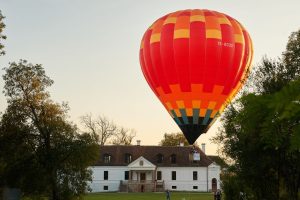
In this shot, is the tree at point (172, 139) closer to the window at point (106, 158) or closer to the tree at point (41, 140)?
the window at point (106, 158)

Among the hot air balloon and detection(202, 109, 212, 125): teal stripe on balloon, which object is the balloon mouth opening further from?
detection(202, 109, 212, 125): teal stripe on balloon

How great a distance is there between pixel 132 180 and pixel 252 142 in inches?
2115

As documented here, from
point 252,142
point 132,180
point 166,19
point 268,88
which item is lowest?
point 132,180

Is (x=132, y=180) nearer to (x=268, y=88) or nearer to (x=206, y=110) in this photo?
(x=206, y=110)

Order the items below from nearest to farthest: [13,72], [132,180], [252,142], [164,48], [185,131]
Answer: [252,142]
[13,72]
[164,48]
[185,131]
[132,180]

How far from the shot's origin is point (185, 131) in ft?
131

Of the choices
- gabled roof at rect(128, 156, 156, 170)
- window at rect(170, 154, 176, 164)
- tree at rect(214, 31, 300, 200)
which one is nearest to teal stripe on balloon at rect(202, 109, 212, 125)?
tree at rect(214, 31, 300, 200)

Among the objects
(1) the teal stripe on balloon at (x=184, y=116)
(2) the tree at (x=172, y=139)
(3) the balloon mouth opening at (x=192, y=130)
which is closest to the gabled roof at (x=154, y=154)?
(2) the tree at (x=172, y=139)

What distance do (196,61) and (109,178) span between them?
1805 inches

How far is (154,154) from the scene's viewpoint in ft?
262

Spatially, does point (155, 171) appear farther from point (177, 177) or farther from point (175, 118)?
point (175, 118)

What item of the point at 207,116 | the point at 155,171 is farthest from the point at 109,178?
the point at 207,116

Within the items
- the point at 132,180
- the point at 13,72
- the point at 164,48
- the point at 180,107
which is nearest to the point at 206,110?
the point at 180,107

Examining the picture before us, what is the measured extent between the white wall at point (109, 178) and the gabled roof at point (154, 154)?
2.90ft
